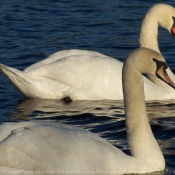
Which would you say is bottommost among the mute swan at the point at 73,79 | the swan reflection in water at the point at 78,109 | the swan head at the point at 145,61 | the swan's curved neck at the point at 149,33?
the swan reflection in water at the point at 78,109

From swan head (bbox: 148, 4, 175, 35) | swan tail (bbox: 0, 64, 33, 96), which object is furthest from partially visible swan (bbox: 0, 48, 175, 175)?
swan head (bbox: 148, 4, 175, 35)

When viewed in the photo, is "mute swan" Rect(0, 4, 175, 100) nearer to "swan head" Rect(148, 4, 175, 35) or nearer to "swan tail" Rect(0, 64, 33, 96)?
"swan tail" Rect(0, 64, 33, 96)

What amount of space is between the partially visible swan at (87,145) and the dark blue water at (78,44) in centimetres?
51

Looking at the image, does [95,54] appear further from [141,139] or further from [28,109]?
[141,139]

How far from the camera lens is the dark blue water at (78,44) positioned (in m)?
9.73

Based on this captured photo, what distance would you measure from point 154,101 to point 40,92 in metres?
1.60

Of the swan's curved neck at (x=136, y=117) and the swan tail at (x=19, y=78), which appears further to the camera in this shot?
the swan tail at (x=19, y=78)

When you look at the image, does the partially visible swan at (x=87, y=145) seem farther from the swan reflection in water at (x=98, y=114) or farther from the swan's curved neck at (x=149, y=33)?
the swan's curved neck at (x=149, y=33)

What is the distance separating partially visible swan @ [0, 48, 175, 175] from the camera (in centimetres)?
678

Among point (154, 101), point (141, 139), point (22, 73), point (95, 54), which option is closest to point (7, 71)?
point (22, 73)

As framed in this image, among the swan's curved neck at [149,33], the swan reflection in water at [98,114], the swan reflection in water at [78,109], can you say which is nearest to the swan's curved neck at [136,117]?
the swan reflection in water at [98,114]

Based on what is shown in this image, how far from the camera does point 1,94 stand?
1111 centimetres

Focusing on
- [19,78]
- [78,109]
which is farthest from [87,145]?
[19,78]

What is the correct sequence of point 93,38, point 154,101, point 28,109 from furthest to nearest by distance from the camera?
point 93,38, point 154,101, point 28,109
